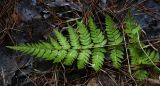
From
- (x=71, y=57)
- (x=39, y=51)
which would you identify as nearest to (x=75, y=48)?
(x=71, y=57)

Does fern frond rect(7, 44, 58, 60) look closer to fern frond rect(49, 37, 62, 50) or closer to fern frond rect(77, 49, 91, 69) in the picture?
fern frond rect(49, 37, 62, 50)

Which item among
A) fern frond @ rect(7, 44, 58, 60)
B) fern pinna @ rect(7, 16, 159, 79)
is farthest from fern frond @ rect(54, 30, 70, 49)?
fern frond @ rect(7, 44, 58, 60)

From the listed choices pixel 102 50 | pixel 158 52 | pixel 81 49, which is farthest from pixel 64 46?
pixel 158 52

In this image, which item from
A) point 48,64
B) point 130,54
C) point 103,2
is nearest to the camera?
point 130,54

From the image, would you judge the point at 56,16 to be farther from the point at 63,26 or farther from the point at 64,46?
the point at 64,46

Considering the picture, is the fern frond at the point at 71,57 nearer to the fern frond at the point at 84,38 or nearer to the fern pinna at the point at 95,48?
the fern pinna at the point at 95,48

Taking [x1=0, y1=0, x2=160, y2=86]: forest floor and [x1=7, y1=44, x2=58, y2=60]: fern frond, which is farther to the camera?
[x1=0, y1=0, x2=160, y2=86]: forest floor

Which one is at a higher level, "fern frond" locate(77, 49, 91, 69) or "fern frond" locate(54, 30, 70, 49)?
"fern frond" locate(54, 30, 70, 49)
